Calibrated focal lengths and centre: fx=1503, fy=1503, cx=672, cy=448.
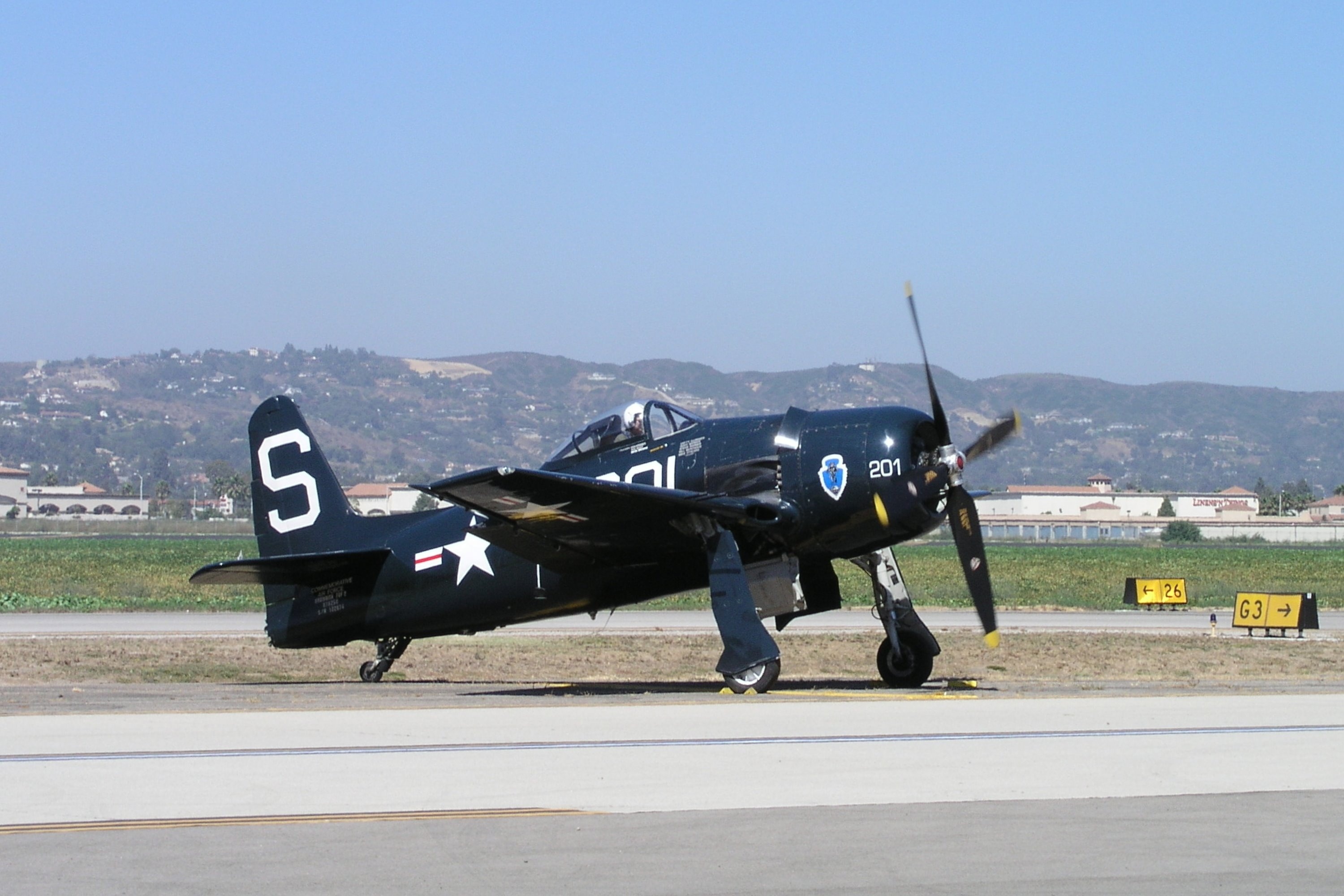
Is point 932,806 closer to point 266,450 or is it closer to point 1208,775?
point 1208,775

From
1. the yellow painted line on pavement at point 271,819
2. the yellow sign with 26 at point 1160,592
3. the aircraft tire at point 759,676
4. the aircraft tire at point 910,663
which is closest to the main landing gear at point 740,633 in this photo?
the aircraft tire at point 759,676

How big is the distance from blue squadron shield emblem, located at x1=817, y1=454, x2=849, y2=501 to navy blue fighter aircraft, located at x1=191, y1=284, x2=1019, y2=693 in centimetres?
2

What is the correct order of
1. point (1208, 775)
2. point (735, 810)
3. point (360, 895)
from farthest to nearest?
1. point (1208, 775)
2. point (735, 810)
3. point (360, 895)

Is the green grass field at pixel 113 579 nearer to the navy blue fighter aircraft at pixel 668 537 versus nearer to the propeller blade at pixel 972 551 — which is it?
the navy blue fighter aircraft at pixel 668 537

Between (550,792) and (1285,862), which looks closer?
(1285,862)

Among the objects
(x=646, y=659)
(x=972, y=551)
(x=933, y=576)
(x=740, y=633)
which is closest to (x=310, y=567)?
(x=740, y=633)

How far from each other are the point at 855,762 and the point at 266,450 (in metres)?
12.2

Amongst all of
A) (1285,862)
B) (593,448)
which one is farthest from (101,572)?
(1285,862)

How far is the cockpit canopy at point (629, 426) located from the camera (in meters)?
17.2

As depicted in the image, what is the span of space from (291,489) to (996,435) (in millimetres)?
9339

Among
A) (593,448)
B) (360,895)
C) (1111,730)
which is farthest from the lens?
(593,448)

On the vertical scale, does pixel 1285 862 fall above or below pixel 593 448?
below

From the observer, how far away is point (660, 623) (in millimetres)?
37344

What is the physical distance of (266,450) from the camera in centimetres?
2034
